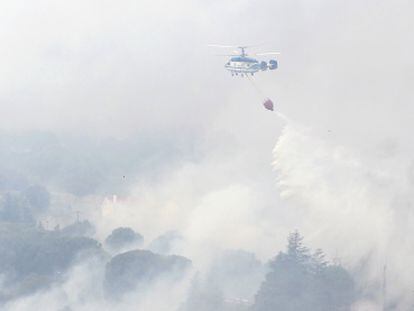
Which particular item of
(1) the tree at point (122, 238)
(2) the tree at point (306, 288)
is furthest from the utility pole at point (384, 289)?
(1) the tree at point (122, 238)

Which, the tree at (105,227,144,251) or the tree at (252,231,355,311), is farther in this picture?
the tree at (105,227,144,251)

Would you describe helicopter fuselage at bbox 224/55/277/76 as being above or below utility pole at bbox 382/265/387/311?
above

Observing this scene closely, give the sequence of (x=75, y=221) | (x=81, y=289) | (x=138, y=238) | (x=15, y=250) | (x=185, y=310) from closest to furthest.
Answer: (x=185, y=310) < (x=81, y=289) < (x=15, y=250) < (x=138, y=238) < (x=75, y=221)

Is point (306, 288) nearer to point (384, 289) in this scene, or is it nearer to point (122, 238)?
point (384, 289)

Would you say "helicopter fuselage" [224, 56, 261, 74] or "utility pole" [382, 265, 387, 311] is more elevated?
"helicopter fuselage" [224, 56, 261, 74]

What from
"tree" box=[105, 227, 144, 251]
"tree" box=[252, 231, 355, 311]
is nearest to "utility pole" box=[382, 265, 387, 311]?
"tree" box=[252, 231, 355, 311]

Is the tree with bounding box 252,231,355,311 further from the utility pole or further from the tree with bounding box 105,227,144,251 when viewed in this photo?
the tree with bounding box 105,227,144,251

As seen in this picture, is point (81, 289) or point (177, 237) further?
point (177, 237)

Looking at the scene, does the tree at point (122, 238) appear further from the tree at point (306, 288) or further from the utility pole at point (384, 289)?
the utility pole at point (384, 289)

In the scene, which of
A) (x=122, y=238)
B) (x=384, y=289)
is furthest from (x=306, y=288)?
(x=122, y=238)

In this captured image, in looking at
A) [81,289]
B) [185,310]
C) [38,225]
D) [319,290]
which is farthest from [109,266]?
[38,225]

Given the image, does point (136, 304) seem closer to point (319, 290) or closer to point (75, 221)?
point (319, 290)
